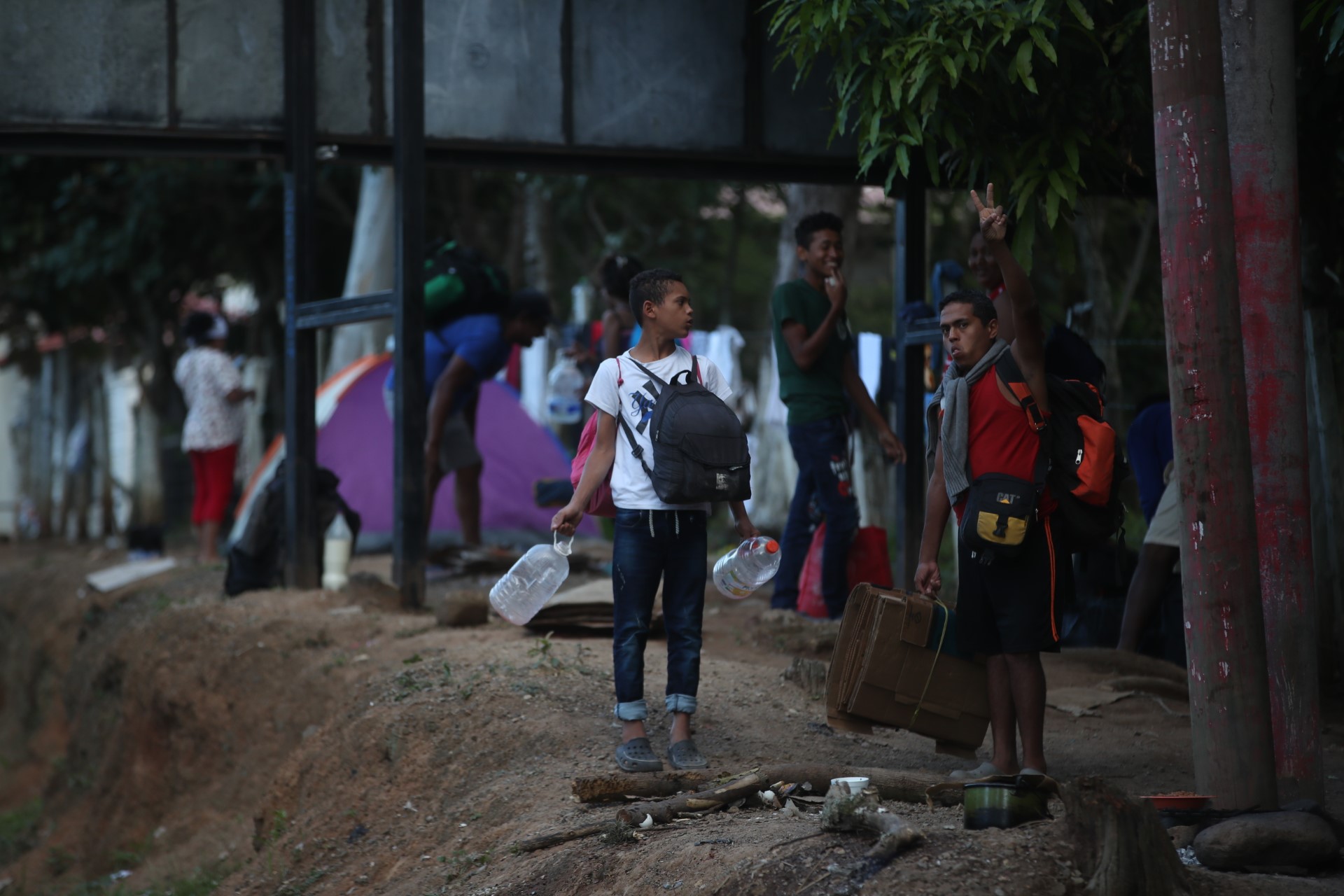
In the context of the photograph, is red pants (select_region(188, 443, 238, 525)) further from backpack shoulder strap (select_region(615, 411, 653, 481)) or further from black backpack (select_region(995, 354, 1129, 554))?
black backpack (select_region(995, 354, 1129, 554))

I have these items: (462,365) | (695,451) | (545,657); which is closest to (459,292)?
(462,365)

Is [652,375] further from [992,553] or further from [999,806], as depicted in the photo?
[999,806]

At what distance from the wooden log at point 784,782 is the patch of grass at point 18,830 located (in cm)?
671

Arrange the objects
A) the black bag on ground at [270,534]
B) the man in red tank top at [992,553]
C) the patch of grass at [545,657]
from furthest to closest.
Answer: the black bag on ground at [270,534] < the patch of grass at [545,657] < the man in red tank top at [992,553]

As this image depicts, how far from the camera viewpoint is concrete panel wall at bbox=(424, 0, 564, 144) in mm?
8234

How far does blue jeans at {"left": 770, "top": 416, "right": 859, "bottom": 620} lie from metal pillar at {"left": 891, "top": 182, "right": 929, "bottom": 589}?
37.6 inches

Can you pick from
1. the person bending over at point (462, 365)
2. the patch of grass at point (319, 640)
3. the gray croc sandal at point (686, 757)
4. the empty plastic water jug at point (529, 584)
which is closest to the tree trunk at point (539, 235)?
the person bending over at point (462, 365)

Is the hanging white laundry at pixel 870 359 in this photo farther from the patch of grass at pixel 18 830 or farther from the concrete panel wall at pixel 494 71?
the patch of grass at pixel 18 830

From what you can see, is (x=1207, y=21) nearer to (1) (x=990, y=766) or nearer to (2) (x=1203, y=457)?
(2) (x=1203, y=457)

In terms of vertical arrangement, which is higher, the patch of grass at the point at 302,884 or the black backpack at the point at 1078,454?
the black backpack at the point at 1078,454

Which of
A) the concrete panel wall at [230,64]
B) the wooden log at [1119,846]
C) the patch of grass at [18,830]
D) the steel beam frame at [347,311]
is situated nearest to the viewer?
the wooden log at [1119,846]

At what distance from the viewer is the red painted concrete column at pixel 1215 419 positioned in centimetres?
390

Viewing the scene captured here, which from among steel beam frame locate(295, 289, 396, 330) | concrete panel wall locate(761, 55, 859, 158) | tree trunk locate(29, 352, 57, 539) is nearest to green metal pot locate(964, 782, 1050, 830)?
steel beam frame locate(295, 289, 396, 330)

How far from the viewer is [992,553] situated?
176 inches
